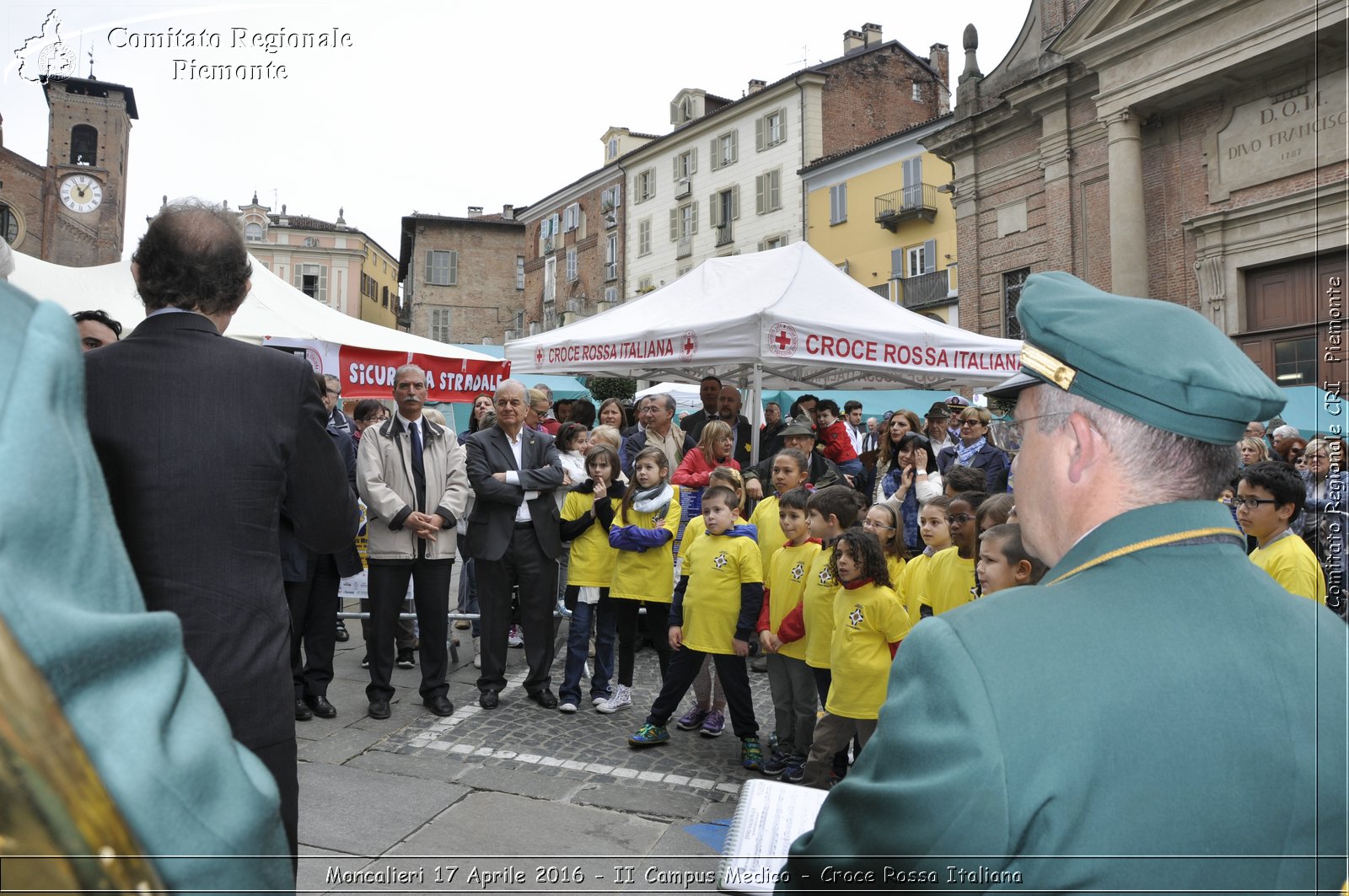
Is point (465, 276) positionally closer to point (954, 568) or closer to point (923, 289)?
point (923, 289)

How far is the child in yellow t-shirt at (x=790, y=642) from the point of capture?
16.5 feet

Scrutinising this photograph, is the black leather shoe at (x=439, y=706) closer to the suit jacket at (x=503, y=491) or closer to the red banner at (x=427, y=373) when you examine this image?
the suit jacket at (x=503, y=491)

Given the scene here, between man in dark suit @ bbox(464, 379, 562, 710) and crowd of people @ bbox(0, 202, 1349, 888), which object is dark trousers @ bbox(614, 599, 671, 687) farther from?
crowd of people @ bbox(0, 202, 1349, 888)

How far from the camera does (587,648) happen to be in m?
6.10

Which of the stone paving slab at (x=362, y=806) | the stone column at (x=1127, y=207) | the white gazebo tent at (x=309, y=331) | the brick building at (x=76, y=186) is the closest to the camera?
the stone paving slab at (x=362, y=806)

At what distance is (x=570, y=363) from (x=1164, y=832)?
8656mm

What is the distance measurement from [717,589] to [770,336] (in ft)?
10.4

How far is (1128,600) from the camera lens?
3.81 feet

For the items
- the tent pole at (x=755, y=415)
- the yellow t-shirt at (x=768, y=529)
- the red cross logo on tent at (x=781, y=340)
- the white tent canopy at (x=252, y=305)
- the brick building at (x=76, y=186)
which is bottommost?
the yellow t-shirt at (x=768, y=529)

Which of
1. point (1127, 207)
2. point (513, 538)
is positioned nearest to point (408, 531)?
point (513, 538)

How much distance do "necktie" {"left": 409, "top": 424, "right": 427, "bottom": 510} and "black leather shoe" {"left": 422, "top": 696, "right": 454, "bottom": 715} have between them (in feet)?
4.00

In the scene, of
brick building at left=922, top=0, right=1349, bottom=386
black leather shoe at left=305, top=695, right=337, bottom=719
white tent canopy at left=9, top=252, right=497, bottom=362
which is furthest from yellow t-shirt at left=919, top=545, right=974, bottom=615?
brick building at left=922, top=0, right=1349, bottom=386

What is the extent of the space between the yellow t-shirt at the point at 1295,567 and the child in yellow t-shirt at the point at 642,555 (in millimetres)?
3282

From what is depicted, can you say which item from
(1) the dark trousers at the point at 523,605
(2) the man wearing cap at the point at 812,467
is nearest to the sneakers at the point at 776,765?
(1) the dark trousers at the point at 523,605
